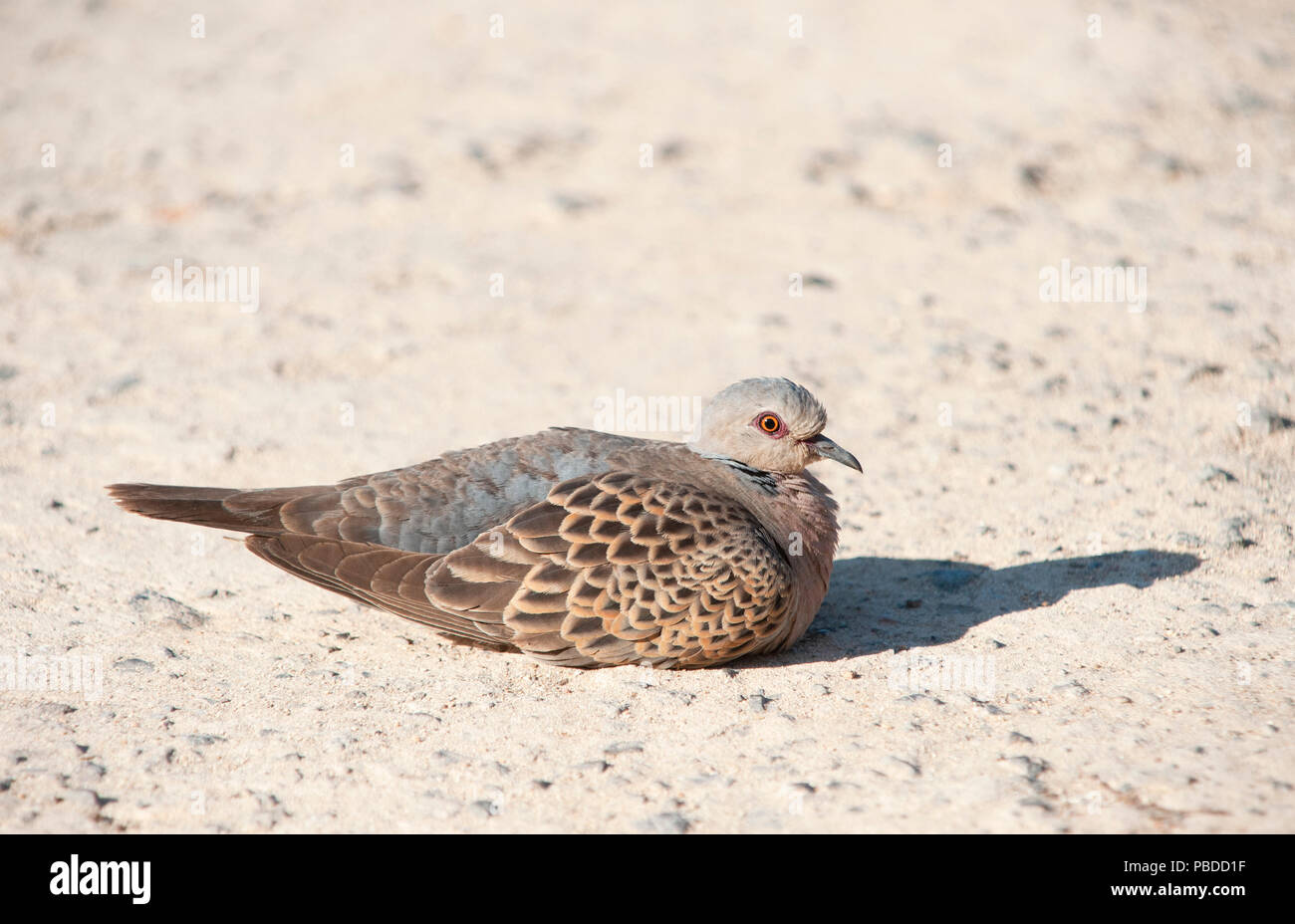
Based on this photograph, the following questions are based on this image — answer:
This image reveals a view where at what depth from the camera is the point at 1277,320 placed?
25.7 ft

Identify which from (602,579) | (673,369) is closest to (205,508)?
(602,579)

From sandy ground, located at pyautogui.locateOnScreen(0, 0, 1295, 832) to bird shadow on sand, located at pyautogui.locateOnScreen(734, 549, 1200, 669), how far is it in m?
0.03

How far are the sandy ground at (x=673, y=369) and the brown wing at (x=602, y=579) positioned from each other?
197mm

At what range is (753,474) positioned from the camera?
214 inches

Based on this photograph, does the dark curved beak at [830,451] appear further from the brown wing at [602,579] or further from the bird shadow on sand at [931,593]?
the bird shadow on sand at [931,593]

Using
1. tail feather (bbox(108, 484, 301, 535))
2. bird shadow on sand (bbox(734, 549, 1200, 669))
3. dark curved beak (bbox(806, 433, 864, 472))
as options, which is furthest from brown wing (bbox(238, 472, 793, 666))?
dark curved beak (bbox(806, 433, 864, 472))

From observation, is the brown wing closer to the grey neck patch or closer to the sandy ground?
the sandy ground

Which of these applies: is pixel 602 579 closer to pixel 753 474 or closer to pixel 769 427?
pixel 753 474

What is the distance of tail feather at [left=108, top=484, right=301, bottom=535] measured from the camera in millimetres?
5191

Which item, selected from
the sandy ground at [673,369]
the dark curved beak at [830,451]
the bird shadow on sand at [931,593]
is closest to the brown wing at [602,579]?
the sandy ground at [673,369]

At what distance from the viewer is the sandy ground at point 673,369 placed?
170 inches

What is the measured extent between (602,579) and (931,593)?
1748mm
